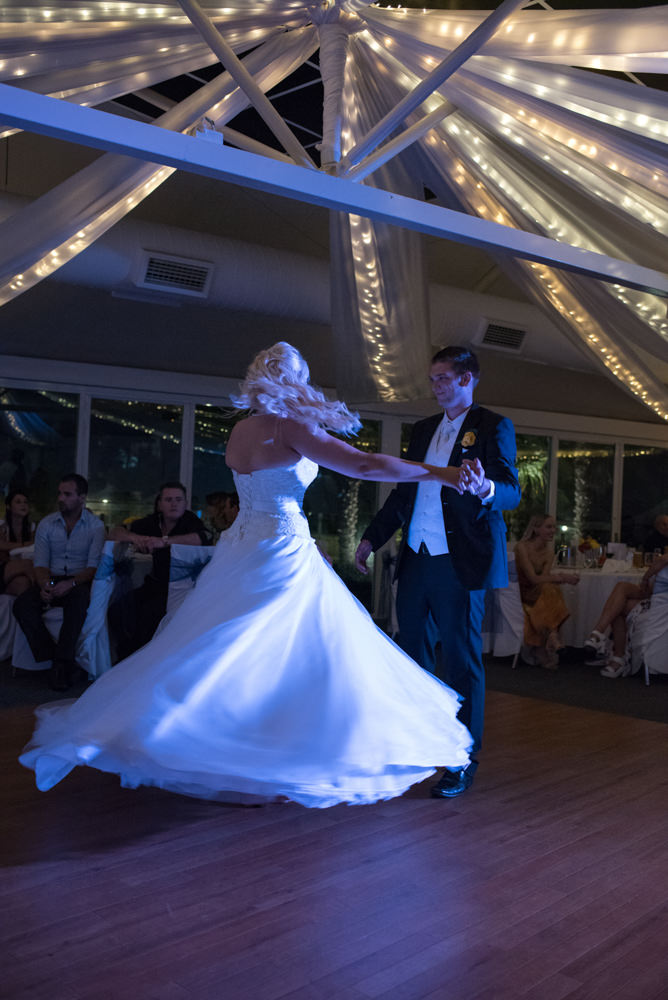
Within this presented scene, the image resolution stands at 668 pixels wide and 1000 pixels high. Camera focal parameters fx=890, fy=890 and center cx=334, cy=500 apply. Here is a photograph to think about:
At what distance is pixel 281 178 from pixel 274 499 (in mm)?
1053

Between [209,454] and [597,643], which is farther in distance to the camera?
[209,454]

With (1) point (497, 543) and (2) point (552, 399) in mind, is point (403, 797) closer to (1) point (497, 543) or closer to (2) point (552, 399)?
(1) point (497, 543)

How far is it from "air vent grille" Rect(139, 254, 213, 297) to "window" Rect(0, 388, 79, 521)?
224 centimetres

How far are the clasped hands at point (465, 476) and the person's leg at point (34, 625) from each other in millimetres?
3425

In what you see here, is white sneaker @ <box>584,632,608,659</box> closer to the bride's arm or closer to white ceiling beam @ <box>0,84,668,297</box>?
white ceiling beam @ <box>0,84,668,297</box>

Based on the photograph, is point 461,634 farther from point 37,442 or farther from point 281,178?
point 37,442

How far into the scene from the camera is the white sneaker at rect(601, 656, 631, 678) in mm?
6457

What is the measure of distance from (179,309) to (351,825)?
5246 millimetres

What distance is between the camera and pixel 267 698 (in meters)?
2.68

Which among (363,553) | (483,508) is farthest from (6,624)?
(483,508)

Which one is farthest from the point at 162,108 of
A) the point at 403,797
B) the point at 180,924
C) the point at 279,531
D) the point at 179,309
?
the point at 180,924

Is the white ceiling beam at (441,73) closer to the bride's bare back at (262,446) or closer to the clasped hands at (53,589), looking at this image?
the bride's bare back at (262,446)

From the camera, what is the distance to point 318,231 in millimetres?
7812

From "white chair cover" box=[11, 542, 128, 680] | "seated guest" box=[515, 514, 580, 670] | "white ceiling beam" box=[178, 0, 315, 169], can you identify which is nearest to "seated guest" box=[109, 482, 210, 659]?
"white chair cover" box=[11, 542, 128, 680]
